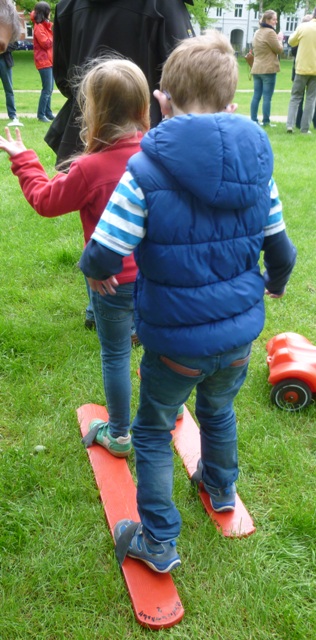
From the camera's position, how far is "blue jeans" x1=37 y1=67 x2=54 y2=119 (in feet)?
34.3

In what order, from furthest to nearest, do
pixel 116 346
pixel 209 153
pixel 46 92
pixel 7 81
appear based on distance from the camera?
pixel 46 92 < pixel 7 81 < pixel 116 346 < pixel 209 153

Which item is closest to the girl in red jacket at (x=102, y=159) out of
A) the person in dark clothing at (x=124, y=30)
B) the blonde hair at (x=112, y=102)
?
the blonde hair at (x=112, y=102)

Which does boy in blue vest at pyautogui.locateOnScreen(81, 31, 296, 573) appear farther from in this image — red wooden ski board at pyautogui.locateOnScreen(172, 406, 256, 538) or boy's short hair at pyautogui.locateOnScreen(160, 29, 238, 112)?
red wooden ski board at pyautogui.locateOnScreen(172, 406, 256, 538)

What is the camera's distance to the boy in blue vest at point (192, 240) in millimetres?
1501

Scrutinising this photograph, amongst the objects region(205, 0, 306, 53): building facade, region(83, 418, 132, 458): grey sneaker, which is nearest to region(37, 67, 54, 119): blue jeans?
region(83, 418, 132, 458): grey sneaker

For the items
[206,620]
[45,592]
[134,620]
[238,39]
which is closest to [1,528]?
[45,592]

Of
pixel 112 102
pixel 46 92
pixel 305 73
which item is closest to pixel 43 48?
pixel 46 92

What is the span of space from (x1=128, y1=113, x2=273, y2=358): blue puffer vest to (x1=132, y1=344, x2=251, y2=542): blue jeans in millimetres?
95

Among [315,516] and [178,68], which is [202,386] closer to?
[315,516]

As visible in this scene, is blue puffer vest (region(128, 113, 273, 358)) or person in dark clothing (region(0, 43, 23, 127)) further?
person in dark clothing (region(0, 43, 23, 127))

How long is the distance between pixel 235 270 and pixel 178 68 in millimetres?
578

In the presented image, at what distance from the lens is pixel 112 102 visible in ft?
6.43

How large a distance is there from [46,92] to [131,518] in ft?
32.5

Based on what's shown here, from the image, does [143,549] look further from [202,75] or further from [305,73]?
[305,73]
